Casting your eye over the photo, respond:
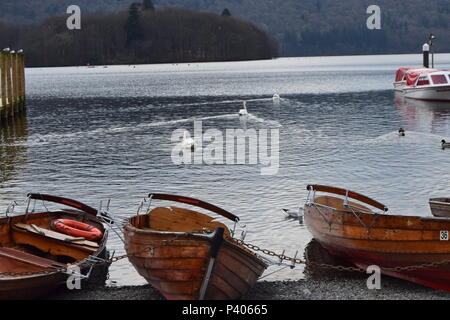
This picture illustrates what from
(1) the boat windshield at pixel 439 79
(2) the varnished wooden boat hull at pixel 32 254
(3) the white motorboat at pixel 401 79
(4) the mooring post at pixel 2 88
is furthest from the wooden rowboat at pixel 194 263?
(3) the white motorboat at pixel 401 79

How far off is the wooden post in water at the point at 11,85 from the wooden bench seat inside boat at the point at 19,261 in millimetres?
47531

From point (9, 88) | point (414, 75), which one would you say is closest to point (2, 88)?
point (9, 88)

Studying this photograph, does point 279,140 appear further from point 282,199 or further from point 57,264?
point 57,264

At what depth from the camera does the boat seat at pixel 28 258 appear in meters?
17.0

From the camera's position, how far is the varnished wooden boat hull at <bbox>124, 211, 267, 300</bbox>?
15281 millimetres

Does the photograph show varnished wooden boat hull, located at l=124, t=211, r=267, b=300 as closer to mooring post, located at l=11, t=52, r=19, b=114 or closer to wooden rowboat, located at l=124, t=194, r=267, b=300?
wooden rowboat, located at l=124, t=194, r=267, b=300

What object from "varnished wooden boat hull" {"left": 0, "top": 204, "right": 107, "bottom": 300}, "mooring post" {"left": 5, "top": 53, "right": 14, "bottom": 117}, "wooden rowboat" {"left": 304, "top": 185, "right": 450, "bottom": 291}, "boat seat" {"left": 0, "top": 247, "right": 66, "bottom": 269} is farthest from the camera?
"mooring post" {"left": 5, "top": 53, "right": 14, "bottom": 117}

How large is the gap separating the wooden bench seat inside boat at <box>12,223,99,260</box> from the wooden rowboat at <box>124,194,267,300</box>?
219 centimetres

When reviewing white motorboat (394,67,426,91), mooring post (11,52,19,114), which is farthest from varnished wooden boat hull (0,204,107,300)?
white motorboat (394,67,426,91)

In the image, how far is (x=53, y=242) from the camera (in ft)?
60.4

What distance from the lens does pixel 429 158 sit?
125ft

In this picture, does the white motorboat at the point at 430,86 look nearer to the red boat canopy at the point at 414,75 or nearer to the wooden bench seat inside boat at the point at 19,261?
the red boat canopy at the point at 414,75
